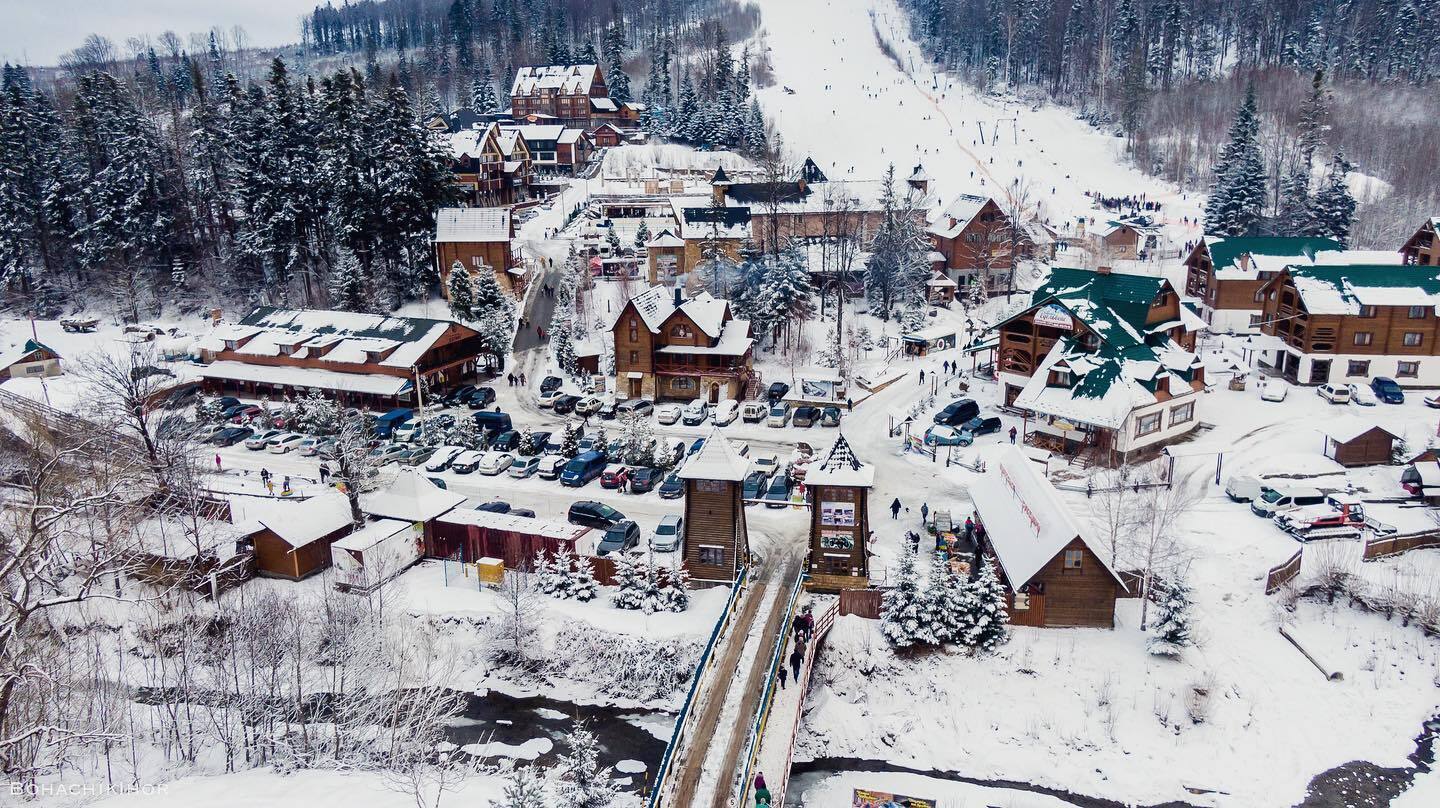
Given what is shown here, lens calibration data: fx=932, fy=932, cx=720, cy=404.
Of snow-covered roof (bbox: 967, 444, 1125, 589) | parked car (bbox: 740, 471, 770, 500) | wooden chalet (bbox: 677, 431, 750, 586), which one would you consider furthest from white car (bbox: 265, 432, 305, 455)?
snow-covered roof (bbox: 967, 444, 1125, 589)

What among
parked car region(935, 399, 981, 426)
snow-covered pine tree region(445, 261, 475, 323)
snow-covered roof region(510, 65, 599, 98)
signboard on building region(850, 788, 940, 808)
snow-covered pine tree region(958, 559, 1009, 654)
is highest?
snow-covered roof region(510, 65, 599, 98)

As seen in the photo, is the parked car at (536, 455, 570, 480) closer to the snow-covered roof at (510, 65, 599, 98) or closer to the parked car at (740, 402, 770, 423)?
the parked car at (740, 402, 770, 423)

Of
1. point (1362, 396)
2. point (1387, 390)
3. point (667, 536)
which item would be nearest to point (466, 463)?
point (667, 536)

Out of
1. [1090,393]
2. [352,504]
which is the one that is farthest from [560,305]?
[1090,393]

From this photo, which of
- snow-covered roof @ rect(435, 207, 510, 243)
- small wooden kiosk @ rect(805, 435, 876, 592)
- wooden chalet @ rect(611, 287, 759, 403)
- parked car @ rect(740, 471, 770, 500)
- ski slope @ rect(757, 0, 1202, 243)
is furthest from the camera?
ski slope @ rect(757, 0, 1202, 243)

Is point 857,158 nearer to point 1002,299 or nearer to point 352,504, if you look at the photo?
point 1002,299

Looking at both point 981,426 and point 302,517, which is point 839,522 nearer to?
point 981,426

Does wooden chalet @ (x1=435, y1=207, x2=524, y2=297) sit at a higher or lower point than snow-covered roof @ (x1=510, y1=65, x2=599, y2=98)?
lower

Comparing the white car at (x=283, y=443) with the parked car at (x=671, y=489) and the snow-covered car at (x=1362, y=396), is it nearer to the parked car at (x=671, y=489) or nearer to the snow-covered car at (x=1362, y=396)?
the parked car at (x=671, y=489)
